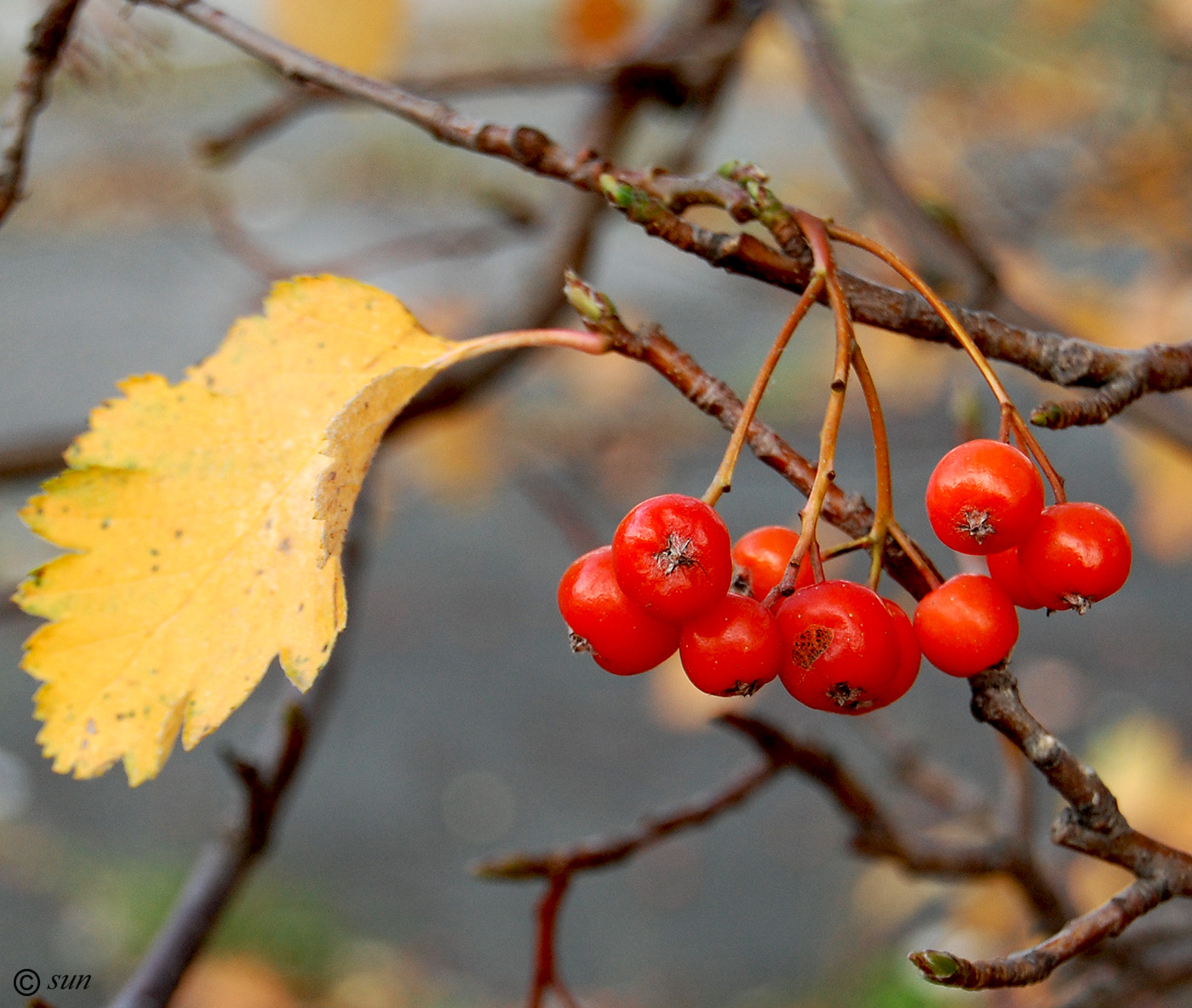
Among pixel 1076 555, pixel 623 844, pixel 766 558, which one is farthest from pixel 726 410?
pixel 623 844

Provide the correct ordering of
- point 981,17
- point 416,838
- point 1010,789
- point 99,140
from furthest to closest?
point 99,140
point 416,838
point 981,17
point 1010,789

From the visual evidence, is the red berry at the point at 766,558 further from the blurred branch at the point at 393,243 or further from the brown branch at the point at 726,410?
the blurred branch at the point at 393,243

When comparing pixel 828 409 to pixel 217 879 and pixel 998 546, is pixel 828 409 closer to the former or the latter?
pixel 998 546

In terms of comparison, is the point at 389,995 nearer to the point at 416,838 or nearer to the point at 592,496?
the point at 416,838

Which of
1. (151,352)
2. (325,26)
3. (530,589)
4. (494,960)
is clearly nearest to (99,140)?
(151,352)

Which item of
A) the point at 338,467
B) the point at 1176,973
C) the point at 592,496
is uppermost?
the point at 338,467

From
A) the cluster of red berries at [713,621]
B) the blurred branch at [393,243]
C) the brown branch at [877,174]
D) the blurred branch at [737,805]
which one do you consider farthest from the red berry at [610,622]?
the blurred branch at [393,243]
